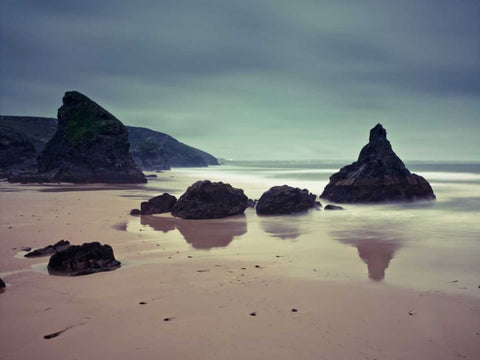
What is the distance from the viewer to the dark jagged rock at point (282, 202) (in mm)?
21859

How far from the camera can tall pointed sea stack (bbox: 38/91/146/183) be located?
54.5 metres

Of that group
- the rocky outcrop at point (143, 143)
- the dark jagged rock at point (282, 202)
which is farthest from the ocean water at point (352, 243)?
the rocky outcrop at point (143, 143)

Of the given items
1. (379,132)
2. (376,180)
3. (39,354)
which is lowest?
(39,354)

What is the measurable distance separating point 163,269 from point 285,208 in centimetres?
1344

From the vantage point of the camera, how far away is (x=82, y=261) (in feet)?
30.0

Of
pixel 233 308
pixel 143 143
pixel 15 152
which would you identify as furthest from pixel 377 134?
pixel 143 143

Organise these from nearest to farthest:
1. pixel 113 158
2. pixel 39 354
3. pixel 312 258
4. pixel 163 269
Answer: pixel 39 354 < pixel 163 269 < pixel 312 258 < pixel 113 158

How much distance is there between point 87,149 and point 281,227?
47314 millimetres

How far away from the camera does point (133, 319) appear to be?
626 centimetres

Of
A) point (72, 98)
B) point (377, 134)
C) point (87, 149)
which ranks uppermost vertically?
point (72, 98)

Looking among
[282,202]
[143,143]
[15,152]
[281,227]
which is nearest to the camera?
[281,227]

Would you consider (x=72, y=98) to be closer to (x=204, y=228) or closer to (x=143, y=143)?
(x=204, y=228)

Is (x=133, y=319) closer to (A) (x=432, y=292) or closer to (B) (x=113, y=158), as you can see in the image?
(A) (x=432, y=292)

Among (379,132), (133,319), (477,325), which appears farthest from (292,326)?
(379,132)
